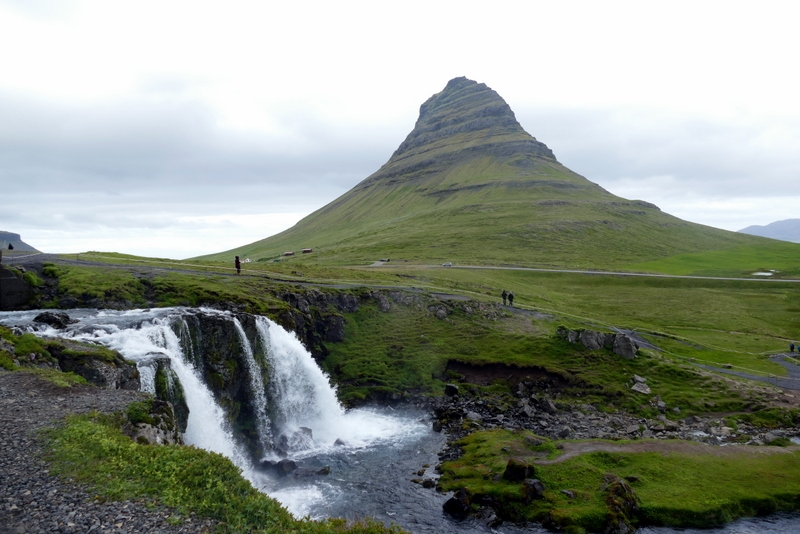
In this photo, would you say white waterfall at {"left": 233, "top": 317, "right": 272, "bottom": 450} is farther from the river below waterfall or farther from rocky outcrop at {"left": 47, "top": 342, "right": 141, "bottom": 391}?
rocky outcrop at {"left": 47, "top": 342, "right": 141, "bottom": 391}

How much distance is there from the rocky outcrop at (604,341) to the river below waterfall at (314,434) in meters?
24.3

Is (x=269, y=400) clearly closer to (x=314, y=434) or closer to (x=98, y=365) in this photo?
(x=314, y=434)

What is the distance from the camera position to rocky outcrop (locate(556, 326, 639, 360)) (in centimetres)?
5947

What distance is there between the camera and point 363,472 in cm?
3947

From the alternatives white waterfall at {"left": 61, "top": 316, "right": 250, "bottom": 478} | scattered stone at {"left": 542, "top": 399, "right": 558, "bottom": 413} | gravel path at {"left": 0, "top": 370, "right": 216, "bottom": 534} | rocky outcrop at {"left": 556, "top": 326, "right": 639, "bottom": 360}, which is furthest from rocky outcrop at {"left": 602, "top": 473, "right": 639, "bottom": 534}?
rocky outcrop at {"left": 556, "top": 326, "right": 639, "bottom": 360}

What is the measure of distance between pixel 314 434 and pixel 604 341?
3837cm

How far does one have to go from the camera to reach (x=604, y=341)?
61.3 m

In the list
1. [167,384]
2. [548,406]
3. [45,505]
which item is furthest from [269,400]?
[45,505]

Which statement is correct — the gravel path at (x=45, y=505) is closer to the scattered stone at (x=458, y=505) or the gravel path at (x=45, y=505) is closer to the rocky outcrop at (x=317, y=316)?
the scattered stone at (x=458, y=505)

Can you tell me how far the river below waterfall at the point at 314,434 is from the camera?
107 ft

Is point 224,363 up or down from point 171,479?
down

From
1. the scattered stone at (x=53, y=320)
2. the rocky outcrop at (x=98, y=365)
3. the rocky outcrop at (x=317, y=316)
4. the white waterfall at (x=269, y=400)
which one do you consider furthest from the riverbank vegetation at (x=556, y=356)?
the scattered stone at (x=53, y=320)

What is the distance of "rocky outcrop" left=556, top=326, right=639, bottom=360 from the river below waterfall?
24.3m

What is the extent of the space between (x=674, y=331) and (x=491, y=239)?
341 feet
